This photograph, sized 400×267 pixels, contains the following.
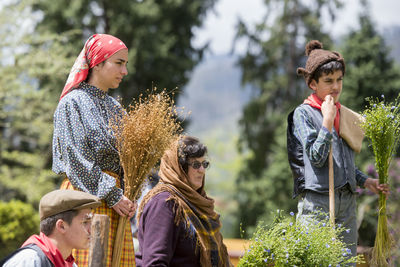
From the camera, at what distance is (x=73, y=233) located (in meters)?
2.77

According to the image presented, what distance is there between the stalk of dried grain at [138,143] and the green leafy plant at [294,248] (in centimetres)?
78

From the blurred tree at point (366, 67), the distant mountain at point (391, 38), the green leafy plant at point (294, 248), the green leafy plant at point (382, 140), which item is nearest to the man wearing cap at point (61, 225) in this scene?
the green leafy plant at point (294, 248)

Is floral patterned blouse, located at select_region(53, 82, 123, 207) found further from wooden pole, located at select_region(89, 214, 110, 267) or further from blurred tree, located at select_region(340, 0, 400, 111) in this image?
blurred tree, located at select_region(340, 0, 400, 111)

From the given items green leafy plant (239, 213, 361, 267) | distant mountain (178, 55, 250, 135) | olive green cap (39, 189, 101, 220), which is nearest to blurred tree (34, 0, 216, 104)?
green leafy plant (239, 213, 361, 267)

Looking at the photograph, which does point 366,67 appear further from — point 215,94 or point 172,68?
point 215,94

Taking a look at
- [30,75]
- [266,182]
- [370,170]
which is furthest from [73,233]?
[266,182]

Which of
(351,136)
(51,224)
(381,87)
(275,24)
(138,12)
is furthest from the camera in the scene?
(275,24)

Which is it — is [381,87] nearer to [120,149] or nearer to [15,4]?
[15,4]

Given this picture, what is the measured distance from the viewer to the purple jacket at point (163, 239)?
344 cm

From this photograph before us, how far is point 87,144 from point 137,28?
1266cm

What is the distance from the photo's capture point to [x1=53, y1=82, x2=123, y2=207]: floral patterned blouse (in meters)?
3.34

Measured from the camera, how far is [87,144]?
135 inches

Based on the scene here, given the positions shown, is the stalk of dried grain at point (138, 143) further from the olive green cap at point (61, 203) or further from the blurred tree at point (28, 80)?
the blurred tree at point (28, 80)

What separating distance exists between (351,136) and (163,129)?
1.47 metres
